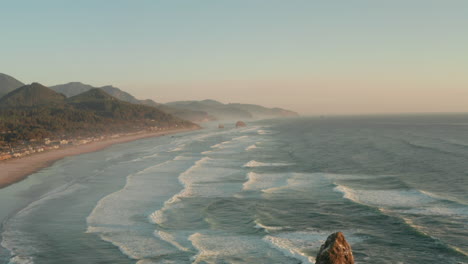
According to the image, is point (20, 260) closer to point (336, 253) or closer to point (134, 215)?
point (134, 215)

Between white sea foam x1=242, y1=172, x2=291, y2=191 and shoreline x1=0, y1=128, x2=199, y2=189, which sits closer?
white sea foam x1=242, y1=172, x2=291, y2=191

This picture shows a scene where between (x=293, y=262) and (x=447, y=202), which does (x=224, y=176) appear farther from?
(x=293, y=262)

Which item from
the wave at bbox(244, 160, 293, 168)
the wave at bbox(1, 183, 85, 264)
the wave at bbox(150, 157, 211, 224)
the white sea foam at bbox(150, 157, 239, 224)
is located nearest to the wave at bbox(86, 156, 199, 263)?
the wave at bbox(150, 157, 211, 224)

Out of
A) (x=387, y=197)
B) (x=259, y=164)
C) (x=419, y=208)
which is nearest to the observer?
(x=419, y=208)

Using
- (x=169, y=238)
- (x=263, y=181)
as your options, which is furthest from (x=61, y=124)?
(x=169, y=238)

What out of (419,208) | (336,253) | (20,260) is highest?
(336,253)

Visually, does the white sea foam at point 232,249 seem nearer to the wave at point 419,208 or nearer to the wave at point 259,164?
the wave at point 419,208

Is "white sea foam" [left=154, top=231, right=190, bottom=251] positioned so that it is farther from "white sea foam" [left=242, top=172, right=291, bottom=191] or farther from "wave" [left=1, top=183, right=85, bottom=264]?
"white sea foam" [left=242, top=172, right=291, bottom=191]

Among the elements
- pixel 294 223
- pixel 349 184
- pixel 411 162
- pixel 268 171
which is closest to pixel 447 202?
pixel 349 184
